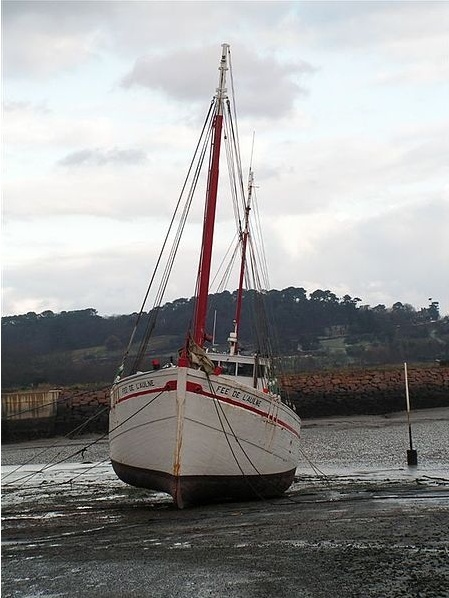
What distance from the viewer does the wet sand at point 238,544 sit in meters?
9.62

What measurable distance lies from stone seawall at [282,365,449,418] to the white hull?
37818mm

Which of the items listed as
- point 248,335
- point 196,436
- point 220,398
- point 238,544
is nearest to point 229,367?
point 220,398

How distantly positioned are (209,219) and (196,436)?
5.46 metres

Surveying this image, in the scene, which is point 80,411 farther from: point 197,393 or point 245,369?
point 197,393

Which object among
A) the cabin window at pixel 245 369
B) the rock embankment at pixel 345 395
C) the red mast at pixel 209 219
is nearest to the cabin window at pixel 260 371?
the cabin window at pixel 245 369

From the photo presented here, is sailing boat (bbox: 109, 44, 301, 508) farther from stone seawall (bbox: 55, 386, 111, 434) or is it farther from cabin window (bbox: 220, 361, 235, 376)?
stone seawall (bbox: 55, 386, 111, 434)

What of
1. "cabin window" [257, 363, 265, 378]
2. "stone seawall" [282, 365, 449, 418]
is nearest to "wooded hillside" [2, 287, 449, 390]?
"stone seawall" [282, 365, 449, 418]

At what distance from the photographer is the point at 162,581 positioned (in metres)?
10.0

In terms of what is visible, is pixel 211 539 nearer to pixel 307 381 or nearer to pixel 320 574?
pixel 320 574

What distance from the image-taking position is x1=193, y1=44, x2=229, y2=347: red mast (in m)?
21.0

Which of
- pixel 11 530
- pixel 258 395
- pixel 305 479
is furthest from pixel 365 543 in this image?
pixel 305 479

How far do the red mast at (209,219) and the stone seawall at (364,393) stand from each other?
121 feet

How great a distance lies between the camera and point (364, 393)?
5978cm

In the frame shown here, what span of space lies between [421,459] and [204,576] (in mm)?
20815
